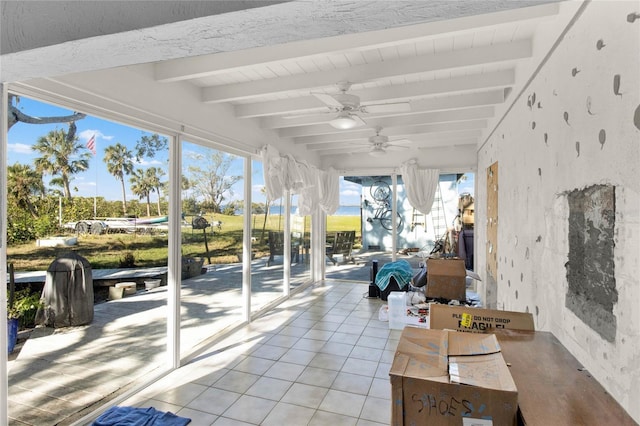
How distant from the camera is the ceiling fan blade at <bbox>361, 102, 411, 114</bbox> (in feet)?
9.66

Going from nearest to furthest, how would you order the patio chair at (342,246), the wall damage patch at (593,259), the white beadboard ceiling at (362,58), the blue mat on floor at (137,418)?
the white beadboard ceiling at (362,58) < the wall damage patch at (593,259) < the blue mat on floor at (137,418) < the patio chair at (342,246)

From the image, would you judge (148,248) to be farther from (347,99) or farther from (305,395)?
(347,99)

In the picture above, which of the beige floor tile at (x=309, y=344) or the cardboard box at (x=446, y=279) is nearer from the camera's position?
the beige floor tile at (x=309, y=344)

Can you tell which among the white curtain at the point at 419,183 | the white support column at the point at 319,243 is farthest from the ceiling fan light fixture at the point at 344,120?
the white support column at the point at 319,243

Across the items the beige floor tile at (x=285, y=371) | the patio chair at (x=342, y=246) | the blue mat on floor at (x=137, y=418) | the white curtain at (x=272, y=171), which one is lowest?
the beige floor tile at (x=285, y=371)

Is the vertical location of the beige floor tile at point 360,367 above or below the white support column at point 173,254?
below

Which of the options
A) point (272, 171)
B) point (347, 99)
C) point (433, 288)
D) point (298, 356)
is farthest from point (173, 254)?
point (433, 288)

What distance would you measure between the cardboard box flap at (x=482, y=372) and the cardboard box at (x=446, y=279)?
2.88 meters

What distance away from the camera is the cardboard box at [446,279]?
3.99 m

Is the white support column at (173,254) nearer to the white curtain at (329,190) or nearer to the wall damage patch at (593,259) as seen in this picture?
the wall damage patch at (593,259)

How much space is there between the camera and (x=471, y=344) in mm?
1378

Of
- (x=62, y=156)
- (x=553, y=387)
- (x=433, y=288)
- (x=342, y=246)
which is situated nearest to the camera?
(x=553, y=387)

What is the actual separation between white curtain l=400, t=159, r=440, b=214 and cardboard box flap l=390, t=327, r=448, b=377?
16.1 ft

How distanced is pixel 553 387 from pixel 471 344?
286mm
